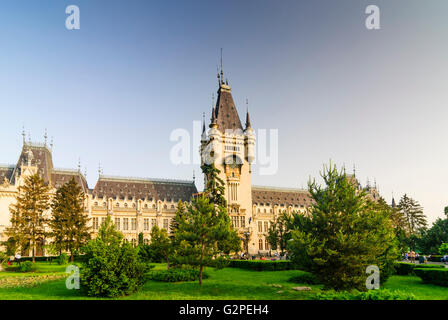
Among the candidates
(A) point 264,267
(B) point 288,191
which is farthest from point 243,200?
(A) point 264,267

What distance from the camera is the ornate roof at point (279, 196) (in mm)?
88106

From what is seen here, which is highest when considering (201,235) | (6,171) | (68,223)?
(6,171)

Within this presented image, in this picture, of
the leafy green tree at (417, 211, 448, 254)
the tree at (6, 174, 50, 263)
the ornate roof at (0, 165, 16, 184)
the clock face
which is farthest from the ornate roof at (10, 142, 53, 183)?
the leafy green tree at (417, 211, 448, 254)

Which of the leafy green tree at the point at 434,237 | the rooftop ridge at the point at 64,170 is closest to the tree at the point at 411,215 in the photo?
the leafy green tree at the point at 434,237

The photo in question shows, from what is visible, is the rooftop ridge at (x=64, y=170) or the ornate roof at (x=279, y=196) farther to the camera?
the ornate roof at (x=279, y=196)

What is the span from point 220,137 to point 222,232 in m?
51.7

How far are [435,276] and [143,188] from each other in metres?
65.5

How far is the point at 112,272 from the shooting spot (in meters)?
19.0

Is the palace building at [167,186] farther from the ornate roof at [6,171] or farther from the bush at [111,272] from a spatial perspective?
the bush at [111,272]

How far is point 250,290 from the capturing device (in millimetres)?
21828

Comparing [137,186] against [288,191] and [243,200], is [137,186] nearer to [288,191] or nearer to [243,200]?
[243,200]

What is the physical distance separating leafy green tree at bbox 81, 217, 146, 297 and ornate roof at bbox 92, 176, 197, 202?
5683cm

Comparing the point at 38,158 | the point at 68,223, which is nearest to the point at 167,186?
the point at 38,158

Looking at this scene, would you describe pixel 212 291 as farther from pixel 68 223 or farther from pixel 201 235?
pixel 68 223
